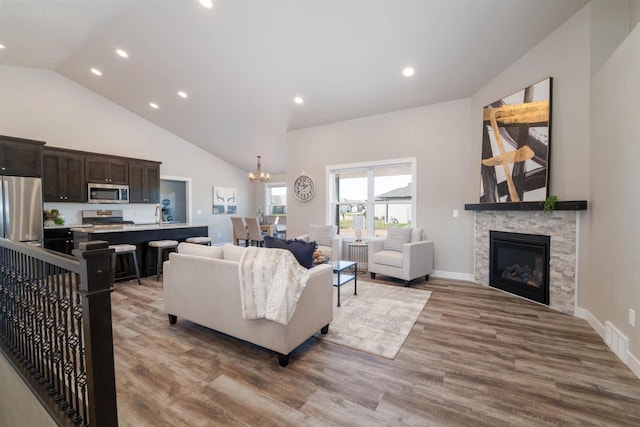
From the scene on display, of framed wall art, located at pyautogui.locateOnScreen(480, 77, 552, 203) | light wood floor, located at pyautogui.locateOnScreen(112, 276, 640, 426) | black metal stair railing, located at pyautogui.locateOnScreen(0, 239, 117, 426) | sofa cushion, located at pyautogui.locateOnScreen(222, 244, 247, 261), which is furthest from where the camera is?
framed wall art, located at pyautogui.locateOnScreen(480, 77, 552, 203)

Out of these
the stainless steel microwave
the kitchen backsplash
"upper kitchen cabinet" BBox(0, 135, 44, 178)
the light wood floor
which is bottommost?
the light wood floor

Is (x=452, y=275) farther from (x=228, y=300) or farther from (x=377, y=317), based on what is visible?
(x=228, y=300)

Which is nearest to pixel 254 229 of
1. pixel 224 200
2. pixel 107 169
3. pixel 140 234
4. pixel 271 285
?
pixel 224 200

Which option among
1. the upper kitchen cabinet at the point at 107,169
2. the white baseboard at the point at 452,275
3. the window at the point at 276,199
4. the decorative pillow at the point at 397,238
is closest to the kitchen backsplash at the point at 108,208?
the upper kitchen cabinet at the point at 107,169

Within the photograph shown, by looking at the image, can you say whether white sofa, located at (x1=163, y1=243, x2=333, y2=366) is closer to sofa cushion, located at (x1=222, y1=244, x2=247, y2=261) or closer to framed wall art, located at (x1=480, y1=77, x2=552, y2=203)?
sofa cushion, located at (x1=222, y1=244, x2=247, y2=261)

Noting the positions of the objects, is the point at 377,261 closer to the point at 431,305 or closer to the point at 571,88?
the point at 431,305

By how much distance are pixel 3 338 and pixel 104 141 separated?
537cm

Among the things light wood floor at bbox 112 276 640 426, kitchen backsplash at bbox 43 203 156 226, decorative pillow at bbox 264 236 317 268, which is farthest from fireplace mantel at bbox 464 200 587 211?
kitchen backsplash at bbox 43 203 156 226

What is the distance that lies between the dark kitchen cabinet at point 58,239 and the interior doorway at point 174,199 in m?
2.83

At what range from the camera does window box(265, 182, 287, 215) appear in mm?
9695

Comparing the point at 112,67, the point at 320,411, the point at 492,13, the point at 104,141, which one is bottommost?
the point at 320,411

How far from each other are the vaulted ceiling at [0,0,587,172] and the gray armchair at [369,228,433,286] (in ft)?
7.89

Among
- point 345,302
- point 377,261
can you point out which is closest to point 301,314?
point 345,302

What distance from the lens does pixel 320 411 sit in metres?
1.70
